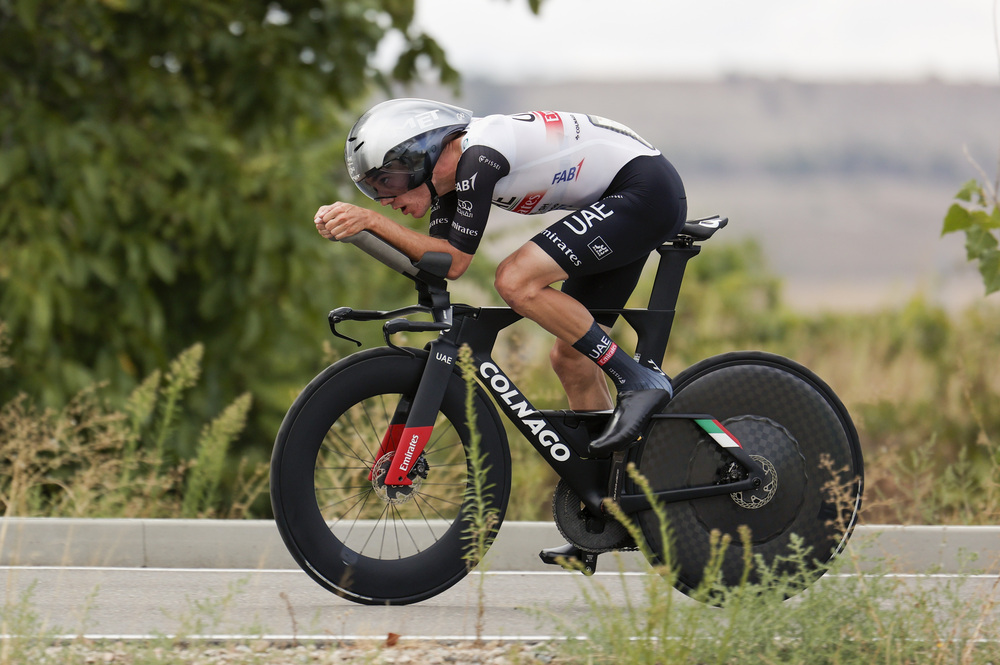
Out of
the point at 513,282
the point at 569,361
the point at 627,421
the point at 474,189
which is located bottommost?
the point at 627,421

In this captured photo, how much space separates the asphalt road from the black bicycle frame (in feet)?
1.48

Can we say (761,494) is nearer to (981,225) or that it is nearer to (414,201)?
(414,201)

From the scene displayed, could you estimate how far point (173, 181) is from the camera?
26.7ft

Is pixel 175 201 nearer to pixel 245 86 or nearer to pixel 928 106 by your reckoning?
pixel 245 86

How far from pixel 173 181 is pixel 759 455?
16.6ft

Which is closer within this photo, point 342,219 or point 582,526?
point 342,219

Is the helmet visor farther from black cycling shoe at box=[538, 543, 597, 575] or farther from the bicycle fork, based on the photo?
black cycling shoe at box=[538, 543, 597, 575]

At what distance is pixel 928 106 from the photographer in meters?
150

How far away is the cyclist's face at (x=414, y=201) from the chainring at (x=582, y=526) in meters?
1.25

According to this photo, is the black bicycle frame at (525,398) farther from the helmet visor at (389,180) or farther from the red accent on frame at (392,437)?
the helmet visor at (389,180)

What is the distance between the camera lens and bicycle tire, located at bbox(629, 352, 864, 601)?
185 inches

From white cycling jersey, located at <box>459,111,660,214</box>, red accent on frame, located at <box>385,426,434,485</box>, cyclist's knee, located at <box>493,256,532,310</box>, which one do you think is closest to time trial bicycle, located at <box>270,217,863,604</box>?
red accent on frame, located at <box>385,426,434,485</box>

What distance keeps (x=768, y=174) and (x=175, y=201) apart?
417ft

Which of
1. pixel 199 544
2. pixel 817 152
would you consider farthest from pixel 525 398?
pixel 817 152
